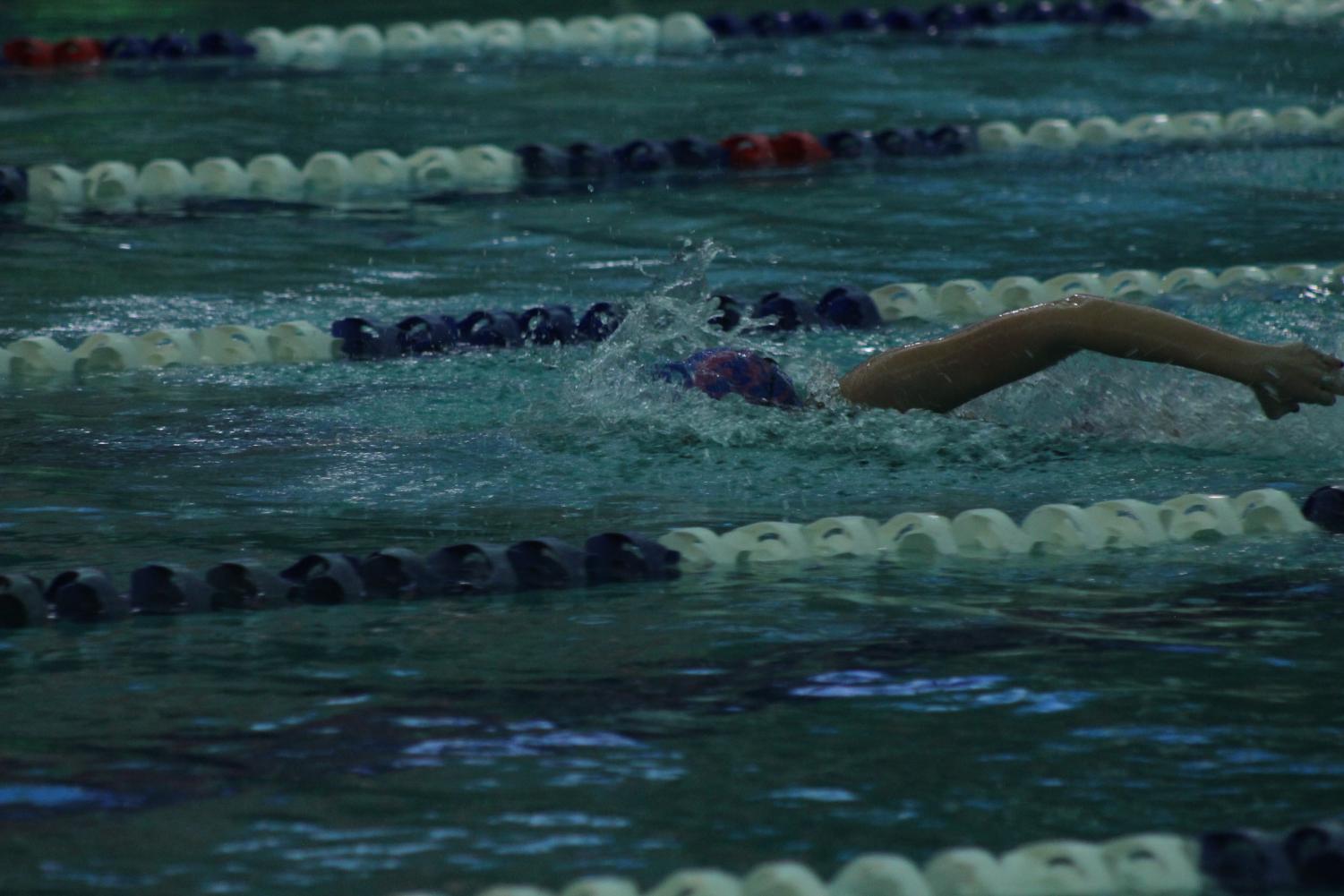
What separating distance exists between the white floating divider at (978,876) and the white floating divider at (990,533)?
1.44 meters

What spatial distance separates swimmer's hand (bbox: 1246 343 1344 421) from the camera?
13.5 ft

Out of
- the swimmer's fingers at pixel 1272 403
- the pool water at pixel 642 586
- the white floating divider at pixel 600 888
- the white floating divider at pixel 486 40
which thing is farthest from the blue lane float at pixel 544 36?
the white floating divider at pixel 600 888

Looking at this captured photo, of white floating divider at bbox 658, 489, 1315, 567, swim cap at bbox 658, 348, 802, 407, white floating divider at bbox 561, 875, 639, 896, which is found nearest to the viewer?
white floating divider at bbox 561, 875, 639, 896

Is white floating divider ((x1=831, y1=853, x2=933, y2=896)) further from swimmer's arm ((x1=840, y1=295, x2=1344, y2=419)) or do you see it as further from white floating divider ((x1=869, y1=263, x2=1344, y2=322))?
white floating divider ((x1=869, y1=263, x2=1344, y2=322))

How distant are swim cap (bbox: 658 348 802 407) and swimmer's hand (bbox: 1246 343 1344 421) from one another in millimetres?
1159

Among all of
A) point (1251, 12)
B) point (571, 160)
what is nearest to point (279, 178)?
point (571, 160)

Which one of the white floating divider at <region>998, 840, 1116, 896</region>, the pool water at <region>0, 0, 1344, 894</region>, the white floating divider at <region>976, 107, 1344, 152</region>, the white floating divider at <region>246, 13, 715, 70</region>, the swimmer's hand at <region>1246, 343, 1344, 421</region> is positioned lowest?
the white floating divider at <region>998, 840, 1116, 896</region>

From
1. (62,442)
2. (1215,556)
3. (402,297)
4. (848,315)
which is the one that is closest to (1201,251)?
(848,315)

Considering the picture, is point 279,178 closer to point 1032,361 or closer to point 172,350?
point 172,350

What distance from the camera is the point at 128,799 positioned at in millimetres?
2762

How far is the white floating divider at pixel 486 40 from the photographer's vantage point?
11.6 m

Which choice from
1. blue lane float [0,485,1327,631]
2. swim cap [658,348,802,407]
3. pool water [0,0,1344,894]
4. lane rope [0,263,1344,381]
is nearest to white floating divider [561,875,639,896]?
pool water [0,0,1344,894]

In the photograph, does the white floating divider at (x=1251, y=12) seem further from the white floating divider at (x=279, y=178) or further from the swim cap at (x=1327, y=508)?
the swim cap at (x=1327, y=508)

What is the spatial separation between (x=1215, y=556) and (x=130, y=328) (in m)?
3.47
